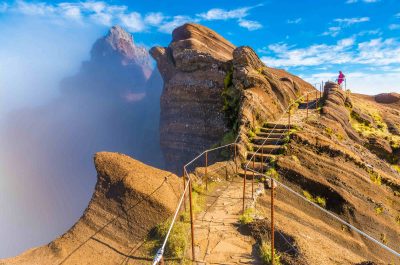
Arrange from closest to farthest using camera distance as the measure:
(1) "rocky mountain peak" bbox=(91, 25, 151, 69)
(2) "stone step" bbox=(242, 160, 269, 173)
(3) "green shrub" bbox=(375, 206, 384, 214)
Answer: (3) "green shrub" bbox=(375, 206, 384, 214), (2) "stone step" bbox=(242, 160, 269, 173), (1) "rocky mountain peak" bbox=(91, 25, 151, 69)

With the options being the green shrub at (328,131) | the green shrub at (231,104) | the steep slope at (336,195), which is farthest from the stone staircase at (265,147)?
the green shrub at (231,104)

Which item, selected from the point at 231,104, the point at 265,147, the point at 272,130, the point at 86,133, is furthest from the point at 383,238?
the point at 86,133

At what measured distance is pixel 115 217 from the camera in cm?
1009

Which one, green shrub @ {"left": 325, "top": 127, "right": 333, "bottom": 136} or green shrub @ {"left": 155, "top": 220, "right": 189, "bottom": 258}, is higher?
green shrub @ {"left": 325, "top": 127, "right": 333, "bottom": 136}

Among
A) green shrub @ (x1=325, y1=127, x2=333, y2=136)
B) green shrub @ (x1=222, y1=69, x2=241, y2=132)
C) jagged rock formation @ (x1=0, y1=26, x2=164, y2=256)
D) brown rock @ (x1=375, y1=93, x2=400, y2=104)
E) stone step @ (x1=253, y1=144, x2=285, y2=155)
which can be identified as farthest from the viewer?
jagged rock formation @ (x1=0, y1=26, x2=164, y2=256)

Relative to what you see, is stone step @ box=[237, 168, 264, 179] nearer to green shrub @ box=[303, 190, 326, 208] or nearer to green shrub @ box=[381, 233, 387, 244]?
green shrub @ box=[303, 190, 326, 208]

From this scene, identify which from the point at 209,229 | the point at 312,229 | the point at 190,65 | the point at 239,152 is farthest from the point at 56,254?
the point at 190,65

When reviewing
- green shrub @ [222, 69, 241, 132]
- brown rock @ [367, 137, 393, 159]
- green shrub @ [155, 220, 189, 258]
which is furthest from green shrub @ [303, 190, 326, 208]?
brown rock @ [367, 137, 393, 159]

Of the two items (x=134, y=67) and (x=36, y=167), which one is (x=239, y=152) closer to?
(x=36, y=167)

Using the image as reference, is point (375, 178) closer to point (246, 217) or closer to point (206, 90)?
point (246, 217)

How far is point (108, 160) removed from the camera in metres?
11.3

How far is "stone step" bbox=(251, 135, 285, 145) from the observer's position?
1860 centimetres

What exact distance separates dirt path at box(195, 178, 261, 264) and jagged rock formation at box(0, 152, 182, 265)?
4.64 ft

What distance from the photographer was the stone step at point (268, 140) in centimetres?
1860
